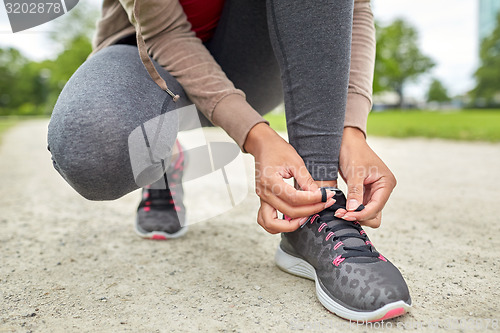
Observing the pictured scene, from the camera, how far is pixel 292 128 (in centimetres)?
88

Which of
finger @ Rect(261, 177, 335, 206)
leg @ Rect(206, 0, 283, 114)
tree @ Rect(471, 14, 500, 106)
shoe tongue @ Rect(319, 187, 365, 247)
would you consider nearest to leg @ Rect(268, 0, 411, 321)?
shoe tongue @ Rect(319, 187, 365, 247)

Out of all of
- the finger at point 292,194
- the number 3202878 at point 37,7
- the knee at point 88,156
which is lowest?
the finger at point 292,194

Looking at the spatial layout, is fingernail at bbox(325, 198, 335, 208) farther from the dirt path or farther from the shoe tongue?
the dirt path

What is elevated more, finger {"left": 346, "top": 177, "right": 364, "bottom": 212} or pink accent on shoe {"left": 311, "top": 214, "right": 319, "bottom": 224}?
finger {"left": 346, "top": 177, "right": 364, "bottom": 212}

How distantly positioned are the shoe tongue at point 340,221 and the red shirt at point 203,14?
1.94 ft

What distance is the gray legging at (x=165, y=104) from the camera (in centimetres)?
81

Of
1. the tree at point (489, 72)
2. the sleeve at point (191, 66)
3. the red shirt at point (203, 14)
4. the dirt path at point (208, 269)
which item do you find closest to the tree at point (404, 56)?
the tree at point (489, 72)

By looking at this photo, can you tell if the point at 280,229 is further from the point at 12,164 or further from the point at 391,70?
the point at 391,70

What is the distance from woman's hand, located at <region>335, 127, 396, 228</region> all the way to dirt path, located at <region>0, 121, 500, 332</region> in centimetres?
20

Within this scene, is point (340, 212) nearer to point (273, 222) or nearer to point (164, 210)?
point (273, 222)

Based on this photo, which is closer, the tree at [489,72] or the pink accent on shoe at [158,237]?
the pink accent on shoe at [158,237]

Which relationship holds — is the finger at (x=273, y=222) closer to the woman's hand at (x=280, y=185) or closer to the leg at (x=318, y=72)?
the woman's hand at (x=280, y=185)

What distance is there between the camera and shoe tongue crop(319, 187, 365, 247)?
2.66 ft

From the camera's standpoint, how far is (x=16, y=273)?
1.00 metres
